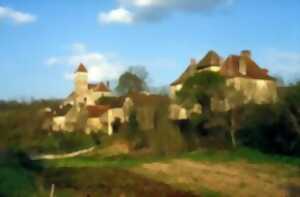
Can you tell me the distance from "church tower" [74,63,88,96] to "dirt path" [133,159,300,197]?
7986cm

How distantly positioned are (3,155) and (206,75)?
24.0 metres

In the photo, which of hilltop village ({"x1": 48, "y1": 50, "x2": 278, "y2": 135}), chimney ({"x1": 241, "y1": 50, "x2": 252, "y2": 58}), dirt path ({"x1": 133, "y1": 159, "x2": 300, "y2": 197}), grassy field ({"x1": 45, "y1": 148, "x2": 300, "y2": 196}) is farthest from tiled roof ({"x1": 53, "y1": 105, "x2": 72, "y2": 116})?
dirt path ({"x1": 133, "y1": 159, "x2": 300, "y2": 197})

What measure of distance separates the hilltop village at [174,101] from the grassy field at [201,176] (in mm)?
12505

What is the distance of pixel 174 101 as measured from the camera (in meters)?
59.8

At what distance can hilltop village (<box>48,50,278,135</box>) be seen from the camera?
56.8 meters

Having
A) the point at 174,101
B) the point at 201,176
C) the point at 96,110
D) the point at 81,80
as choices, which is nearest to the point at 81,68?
the point at 81,80

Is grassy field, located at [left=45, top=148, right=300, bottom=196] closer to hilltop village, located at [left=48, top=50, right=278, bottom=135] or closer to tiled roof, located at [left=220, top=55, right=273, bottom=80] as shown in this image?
hilltop village, located at [left=48, top=50, right=278, bottom=135]

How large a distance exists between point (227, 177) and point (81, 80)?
92548 mm

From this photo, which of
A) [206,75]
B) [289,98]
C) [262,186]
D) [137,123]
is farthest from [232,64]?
→ [262,186]

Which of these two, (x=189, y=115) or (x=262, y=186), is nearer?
(x=262, y=186)

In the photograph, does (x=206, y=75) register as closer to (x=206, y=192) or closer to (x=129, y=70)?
(x=206, y=192)

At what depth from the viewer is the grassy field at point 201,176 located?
977 inches

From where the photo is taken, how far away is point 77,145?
202ft

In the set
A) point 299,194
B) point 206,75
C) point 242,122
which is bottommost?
point 299,194
